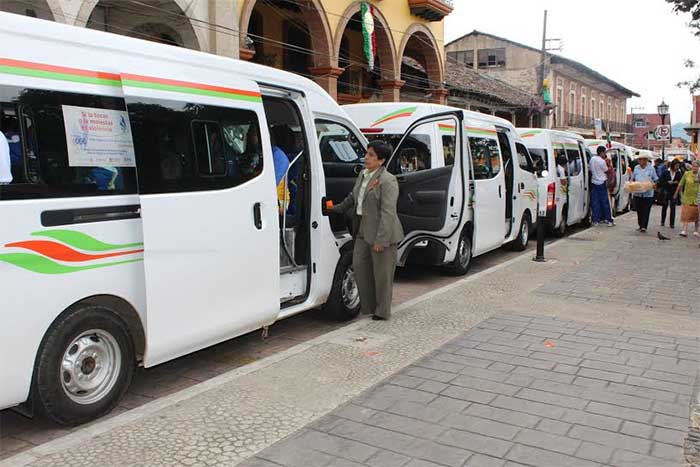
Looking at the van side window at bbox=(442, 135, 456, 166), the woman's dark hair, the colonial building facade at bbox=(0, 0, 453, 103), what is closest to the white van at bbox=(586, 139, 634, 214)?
the colonial building facade at bbox=(0, 0, 453, 103)

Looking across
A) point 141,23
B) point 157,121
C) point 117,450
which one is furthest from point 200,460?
point 141,23

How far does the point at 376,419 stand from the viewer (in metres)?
4.13

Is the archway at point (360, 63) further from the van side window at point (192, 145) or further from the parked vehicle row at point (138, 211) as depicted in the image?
the van side window at point (192, 145)

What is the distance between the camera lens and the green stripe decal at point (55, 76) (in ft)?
11.6

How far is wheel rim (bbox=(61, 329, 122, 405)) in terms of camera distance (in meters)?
3.96

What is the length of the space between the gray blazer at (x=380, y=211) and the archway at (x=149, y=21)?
8.53m

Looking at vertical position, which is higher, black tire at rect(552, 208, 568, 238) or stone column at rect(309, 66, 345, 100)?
stone column at rect(309, 66, 345, 100)

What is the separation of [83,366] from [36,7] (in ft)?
29.8

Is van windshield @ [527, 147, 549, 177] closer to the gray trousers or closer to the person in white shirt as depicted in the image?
the gray trousers

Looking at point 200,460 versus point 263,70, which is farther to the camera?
point 263,70

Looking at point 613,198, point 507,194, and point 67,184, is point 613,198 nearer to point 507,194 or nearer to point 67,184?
point 507,194

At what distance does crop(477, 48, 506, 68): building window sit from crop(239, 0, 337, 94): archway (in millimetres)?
29959

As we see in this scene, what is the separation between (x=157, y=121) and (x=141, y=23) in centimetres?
1136

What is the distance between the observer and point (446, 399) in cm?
446
